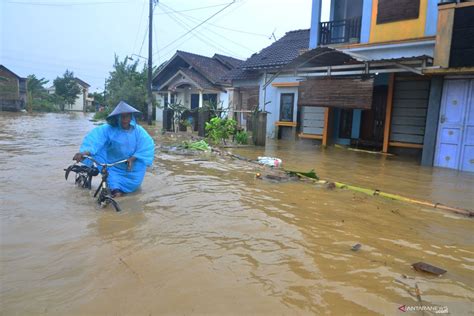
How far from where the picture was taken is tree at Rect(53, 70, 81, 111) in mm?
54875

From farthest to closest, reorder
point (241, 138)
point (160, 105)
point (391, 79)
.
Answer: point (160, 105), point (241, 138), point (391, 79)

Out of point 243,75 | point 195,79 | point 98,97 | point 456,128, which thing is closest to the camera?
point 456,128

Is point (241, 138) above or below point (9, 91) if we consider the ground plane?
below

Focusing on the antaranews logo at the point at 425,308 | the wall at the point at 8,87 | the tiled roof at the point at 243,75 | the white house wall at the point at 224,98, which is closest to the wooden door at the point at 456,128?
the antaranews logo at the point at 425,308

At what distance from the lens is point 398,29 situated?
11.2m

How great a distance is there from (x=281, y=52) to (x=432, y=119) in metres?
9.20

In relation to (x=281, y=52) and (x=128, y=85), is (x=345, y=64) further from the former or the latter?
(x=128, y=85)

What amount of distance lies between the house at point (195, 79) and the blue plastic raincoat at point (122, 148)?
15902mm

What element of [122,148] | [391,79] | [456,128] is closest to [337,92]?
[391,79]

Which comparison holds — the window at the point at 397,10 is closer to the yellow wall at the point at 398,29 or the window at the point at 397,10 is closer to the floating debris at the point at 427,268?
the yellow wall at the point at 398,29

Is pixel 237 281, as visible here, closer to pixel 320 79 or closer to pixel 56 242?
pixel 56 242

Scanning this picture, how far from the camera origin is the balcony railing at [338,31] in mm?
12977

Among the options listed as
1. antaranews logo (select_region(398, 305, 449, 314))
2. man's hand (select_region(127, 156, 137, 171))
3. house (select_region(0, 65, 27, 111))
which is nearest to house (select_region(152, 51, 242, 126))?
man's hand (select_region(127, 156, 137, 171))

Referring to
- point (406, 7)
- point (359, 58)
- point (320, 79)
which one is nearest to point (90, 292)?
point (359, 58)
